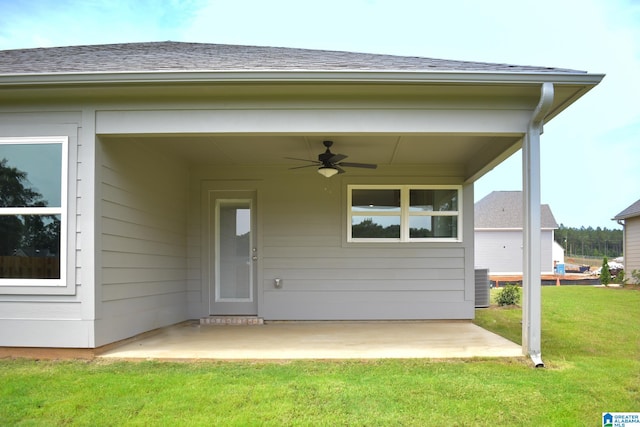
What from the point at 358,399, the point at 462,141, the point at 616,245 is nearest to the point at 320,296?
the point at 462,141

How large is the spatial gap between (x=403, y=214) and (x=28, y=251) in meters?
4.85

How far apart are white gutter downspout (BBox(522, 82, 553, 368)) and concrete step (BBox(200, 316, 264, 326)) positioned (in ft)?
12.4

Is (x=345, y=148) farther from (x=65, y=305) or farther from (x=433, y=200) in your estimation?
Answer: (x=65, y=305)

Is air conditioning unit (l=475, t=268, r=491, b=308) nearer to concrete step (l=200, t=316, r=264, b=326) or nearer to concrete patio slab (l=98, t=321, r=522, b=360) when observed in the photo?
concrete patio slab (l=98, t=321, r=522, b=360)

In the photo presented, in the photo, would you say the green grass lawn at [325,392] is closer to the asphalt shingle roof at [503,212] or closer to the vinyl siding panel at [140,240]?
the vinyl siding panel at [140,240]

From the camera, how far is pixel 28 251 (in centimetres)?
448

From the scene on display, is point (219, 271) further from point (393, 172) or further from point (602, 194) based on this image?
point (602, 194)

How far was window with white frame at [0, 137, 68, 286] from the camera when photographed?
4.48 metres

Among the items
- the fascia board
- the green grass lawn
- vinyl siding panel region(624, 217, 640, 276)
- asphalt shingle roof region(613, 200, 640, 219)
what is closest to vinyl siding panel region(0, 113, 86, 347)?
the green grass lawn

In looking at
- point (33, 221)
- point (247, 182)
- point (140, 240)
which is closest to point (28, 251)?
point (33, 221)

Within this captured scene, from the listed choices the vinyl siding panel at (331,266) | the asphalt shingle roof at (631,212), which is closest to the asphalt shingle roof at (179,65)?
the vinyl siding panel at (331,266)

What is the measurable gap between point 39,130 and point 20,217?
0.85 metres

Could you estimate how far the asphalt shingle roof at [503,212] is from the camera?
24.6 metres
